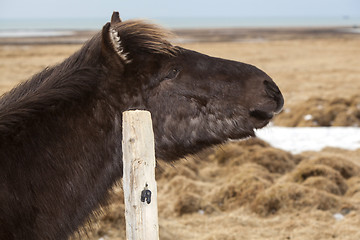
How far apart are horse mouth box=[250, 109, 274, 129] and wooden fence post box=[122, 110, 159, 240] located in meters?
1.02

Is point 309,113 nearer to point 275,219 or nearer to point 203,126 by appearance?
point 275,219

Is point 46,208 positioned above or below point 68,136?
below

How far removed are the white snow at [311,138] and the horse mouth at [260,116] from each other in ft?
26.8

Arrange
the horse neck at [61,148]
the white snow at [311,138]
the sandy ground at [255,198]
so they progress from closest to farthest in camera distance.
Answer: the horse neck at [61,148] < the sandy ground at [255,198] < the white snow at [311,138]

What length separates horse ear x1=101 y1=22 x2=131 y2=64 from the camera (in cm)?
303

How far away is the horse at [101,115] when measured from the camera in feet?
9.80

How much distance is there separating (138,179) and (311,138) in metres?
10.6

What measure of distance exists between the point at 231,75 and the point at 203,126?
0.43 m

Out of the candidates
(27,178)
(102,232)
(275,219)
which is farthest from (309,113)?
(27,178)

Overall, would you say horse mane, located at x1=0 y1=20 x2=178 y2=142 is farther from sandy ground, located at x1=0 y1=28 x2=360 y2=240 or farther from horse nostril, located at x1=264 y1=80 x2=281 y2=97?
sandy ground, located at x1=0 y1=28 x2=360 y2=240

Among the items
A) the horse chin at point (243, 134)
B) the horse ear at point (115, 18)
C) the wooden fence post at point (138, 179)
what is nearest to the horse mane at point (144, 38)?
the horse ear at point (115, 18)

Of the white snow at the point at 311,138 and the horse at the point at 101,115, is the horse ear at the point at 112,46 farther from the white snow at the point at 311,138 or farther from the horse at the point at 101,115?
the white snow at the point at 311,138

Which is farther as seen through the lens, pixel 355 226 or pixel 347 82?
pixel 347 82

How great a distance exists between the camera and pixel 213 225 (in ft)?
25.5
